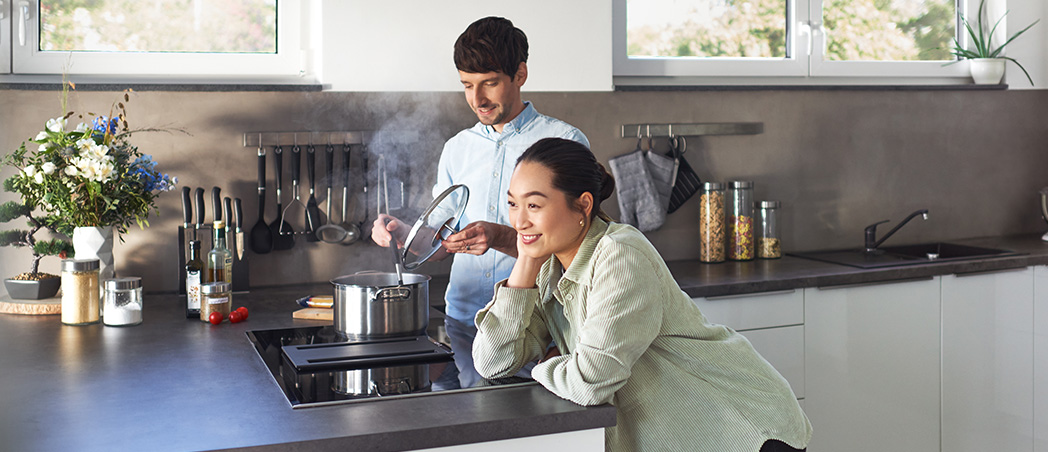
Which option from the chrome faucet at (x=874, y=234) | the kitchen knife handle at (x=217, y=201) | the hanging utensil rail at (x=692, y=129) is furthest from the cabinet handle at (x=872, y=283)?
the kitchen knife handle at (x=217, y=201)

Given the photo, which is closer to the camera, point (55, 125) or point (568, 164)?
point (568, 164)

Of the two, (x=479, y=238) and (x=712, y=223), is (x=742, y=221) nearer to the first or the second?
(x=712, y=223)

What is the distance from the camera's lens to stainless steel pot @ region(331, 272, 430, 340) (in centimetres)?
182

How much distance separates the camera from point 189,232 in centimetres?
255

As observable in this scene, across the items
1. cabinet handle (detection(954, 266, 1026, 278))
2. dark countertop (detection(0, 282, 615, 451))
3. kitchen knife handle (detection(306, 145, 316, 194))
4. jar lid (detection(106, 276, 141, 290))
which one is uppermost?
kitchen knife handle (detection(306, 145, 316, 194))

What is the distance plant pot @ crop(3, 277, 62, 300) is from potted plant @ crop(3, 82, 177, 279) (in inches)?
4.3

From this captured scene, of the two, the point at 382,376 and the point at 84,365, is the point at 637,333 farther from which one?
the point at 84,365

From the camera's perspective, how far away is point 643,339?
1379 millimetres

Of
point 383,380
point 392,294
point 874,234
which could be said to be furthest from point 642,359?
point 874,234

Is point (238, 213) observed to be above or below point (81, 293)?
above

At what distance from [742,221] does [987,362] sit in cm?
94

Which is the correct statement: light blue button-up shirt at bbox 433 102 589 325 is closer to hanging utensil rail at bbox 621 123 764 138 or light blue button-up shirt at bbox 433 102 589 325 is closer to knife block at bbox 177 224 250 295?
knife block at bbox 177 224 250 295

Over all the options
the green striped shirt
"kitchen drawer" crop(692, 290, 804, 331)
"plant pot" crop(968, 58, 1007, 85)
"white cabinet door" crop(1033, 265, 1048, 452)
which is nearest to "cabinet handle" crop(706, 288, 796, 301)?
"kitchen drawer" crop(692, 290, 804, 331)

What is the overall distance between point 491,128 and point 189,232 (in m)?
→ 0.99
